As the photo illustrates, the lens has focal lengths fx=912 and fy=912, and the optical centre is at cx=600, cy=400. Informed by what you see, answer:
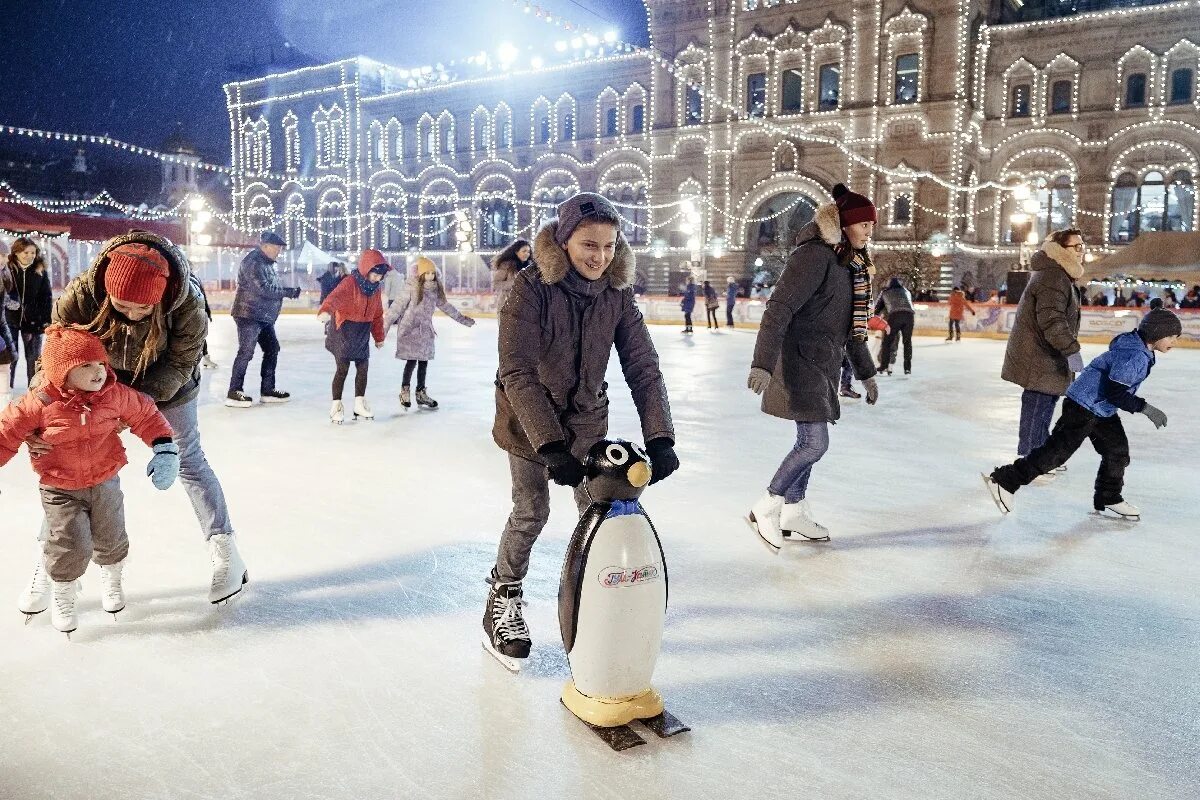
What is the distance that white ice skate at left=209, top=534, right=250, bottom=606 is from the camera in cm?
292

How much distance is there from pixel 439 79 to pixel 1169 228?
26573 millimetres

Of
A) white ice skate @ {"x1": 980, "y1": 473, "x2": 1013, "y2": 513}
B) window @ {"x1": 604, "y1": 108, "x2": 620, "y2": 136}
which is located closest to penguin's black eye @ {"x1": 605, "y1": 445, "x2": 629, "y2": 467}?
white ice skate @ {"x1": 980, "y1": 473, "x2": 1013, "y2": 513}

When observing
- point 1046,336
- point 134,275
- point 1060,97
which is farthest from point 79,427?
point 1060,97

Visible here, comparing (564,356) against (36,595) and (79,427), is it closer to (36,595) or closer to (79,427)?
(79,427)

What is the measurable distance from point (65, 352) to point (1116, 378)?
391 centimetres

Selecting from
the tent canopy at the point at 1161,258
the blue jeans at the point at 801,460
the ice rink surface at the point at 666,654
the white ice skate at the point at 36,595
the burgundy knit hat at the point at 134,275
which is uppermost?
the tent canopy at the point at 1161,258

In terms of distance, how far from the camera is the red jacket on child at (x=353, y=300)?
6.38 metres

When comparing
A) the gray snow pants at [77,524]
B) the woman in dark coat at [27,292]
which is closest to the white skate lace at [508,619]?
the gray snow pants at [77,524]

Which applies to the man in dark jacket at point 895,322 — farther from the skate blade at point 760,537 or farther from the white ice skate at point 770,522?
the white ice skate at point 770,522

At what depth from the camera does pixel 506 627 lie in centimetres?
251

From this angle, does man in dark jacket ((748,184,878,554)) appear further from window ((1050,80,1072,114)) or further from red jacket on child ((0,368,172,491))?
window ((1050,80,1072,114))

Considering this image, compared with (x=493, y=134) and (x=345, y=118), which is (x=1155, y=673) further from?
(x=345, y=118)

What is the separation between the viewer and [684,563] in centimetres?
342

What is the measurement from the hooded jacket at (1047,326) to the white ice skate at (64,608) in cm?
399
